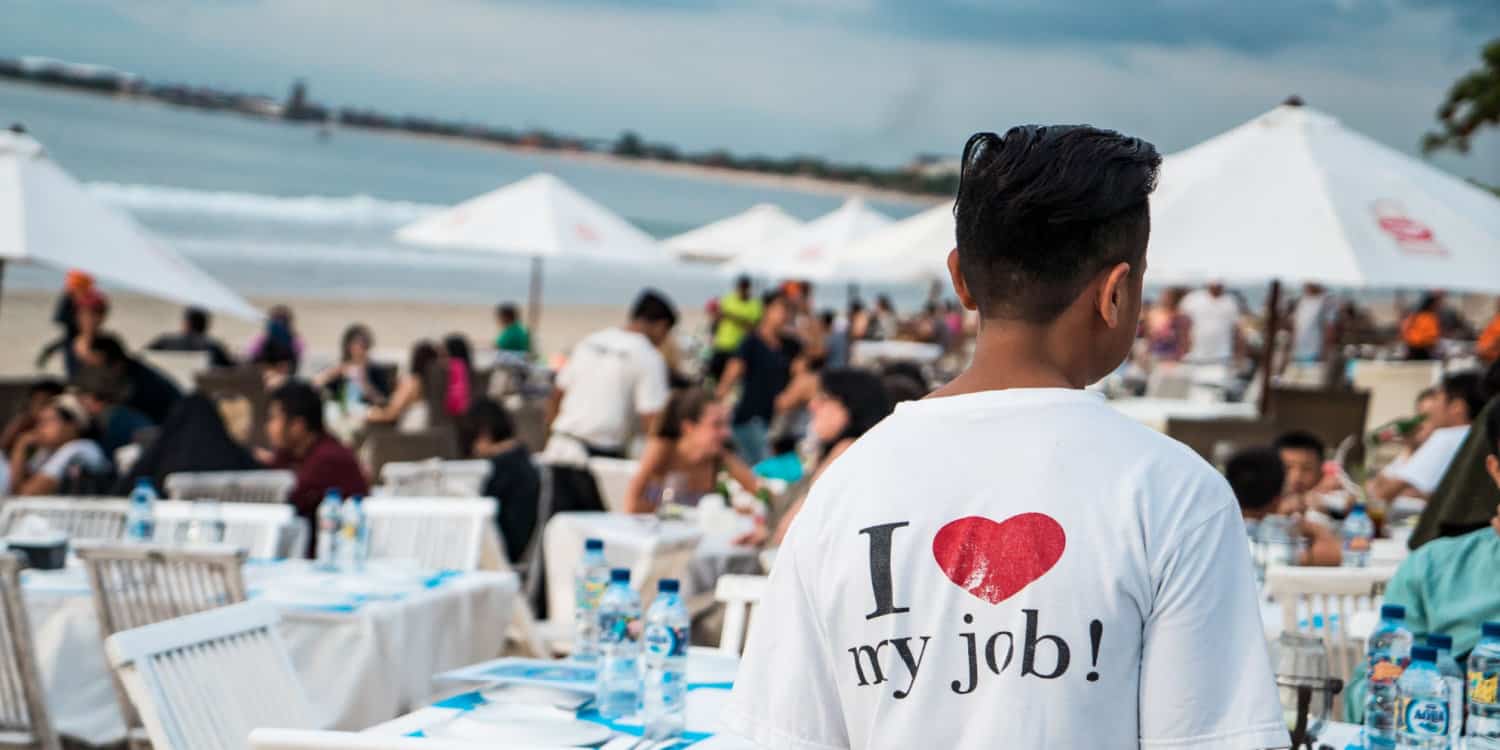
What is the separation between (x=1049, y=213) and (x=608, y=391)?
24.1 ft

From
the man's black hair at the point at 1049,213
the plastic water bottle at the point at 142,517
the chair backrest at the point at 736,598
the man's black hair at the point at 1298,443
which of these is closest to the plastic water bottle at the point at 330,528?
the plastic water bottle at the point at 142,517

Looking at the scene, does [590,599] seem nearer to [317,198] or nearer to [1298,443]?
[1298,443]

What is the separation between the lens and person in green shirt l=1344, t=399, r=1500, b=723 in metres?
3.17

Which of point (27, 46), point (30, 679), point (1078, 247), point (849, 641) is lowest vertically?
point (30, 679)

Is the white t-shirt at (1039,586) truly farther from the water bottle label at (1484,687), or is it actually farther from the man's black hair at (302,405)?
the man's black hair at (302,405)

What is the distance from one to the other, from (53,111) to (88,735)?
104326 millimetres

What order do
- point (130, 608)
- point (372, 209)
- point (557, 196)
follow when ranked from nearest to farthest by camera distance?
1. point (130, 608)
2. point (557, 196)
3. point (372, 209)

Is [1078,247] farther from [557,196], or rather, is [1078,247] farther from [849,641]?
[557,196]

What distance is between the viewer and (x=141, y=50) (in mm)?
109375

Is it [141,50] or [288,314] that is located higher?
[141,50]

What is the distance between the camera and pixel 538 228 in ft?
47.4

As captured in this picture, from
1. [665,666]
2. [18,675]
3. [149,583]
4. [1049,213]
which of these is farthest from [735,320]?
[1049,213]

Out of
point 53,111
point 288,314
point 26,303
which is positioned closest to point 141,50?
point 53,111

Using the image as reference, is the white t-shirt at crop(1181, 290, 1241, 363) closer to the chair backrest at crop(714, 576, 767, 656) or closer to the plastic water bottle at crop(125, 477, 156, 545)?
the plastic water bottle at crop(125, 477, 156, 545)
